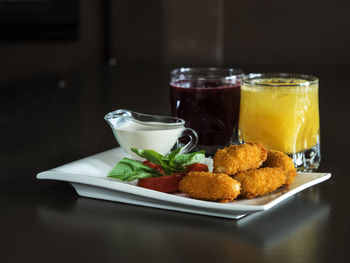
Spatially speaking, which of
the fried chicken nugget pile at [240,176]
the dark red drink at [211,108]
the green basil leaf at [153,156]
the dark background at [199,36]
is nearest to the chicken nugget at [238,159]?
the fried chicken nugget pile at [240,176]

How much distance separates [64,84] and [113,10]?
5.15 ft

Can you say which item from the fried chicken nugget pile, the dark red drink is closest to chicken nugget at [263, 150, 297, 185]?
the fried chicken nugget pile

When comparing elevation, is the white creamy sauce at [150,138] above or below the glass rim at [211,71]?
Result: below

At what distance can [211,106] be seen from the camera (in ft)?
4.36

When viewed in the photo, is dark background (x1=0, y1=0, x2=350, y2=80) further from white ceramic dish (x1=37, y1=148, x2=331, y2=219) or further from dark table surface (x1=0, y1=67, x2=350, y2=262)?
white ceramic dish (x1=37, y1=148, x2=331, y2=219)

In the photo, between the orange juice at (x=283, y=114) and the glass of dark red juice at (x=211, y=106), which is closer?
the orange juice at (x=283, y=114)

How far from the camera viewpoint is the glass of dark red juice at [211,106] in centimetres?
133

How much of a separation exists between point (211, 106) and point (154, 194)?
0.43m

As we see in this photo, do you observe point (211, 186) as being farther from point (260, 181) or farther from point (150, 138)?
point (150, 138)

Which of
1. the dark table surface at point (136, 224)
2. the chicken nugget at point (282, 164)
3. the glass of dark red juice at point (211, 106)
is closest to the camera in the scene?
the dark table surface at point (136, 224)

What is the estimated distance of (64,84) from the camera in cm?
271

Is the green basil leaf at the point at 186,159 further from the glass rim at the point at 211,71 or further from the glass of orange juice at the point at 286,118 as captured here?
the glass rim at the point at 211,71

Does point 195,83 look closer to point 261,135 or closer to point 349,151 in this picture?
point 261,135

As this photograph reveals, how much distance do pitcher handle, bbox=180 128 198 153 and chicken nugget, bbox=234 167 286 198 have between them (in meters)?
0.25
